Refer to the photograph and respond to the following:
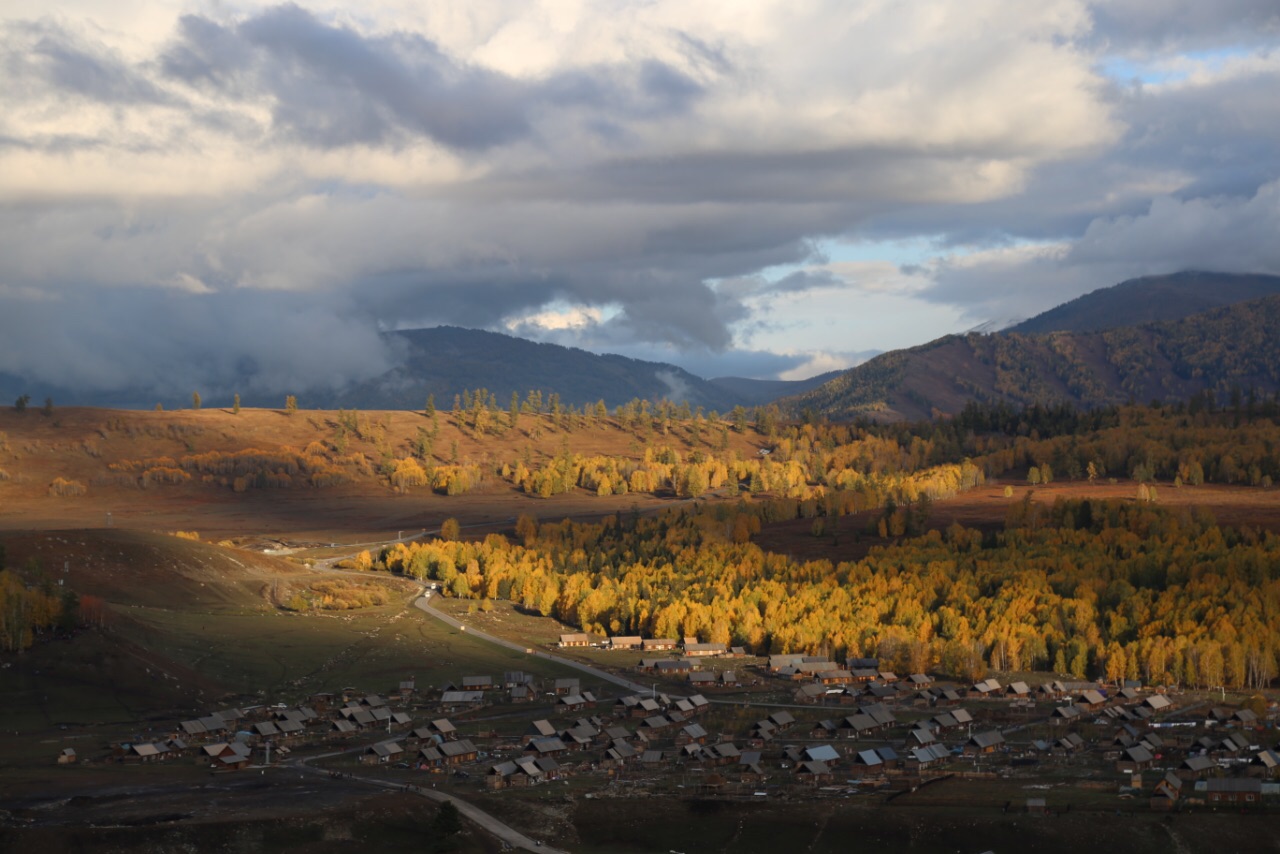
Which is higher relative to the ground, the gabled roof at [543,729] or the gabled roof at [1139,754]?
the gabled roof at [543,729]

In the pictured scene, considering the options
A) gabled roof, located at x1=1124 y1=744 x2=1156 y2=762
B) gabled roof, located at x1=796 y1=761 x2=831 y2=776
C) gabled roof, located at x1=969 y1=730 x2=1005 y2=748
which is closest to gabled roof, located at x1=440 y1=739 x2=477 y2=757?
gabled roof, located at x1=796 y1=761 x2=831 y2=776

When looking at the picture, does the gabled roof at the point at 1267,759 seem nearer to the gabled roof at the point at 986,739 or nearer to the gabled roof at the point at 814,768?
the gabled roof at the point at 986,739

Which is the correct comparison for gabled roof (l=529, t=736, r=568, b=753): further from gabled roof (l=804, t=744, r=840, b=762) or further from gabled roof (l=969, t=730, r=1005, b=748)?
gabled roof (l=969, t=730, r=1005, b=748)

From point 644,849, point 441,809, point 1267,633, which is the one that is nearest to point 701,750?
point 644,849

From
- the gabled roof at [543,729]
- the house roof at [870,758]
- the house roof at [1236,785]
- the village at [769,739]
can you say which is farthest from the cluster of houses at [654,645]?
the house roof at [1236,785]

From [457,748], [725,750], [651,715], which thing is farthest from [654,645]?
[457,748]

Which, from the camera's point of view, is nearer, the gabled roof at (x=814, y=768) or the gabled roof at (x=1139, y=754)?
the gabled roof at (x=814, y=768)

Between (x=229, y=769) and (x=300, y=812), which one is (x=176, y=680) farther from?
(x=300, y=812)

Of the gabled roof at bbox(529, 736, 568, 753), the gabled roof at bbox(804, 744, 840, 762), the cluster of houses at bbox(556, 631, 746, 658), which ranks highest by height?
the gabled roof at bbox(529, 736, 568, 753)

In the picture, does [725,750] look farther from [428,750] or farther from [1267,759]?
[1267,759]
